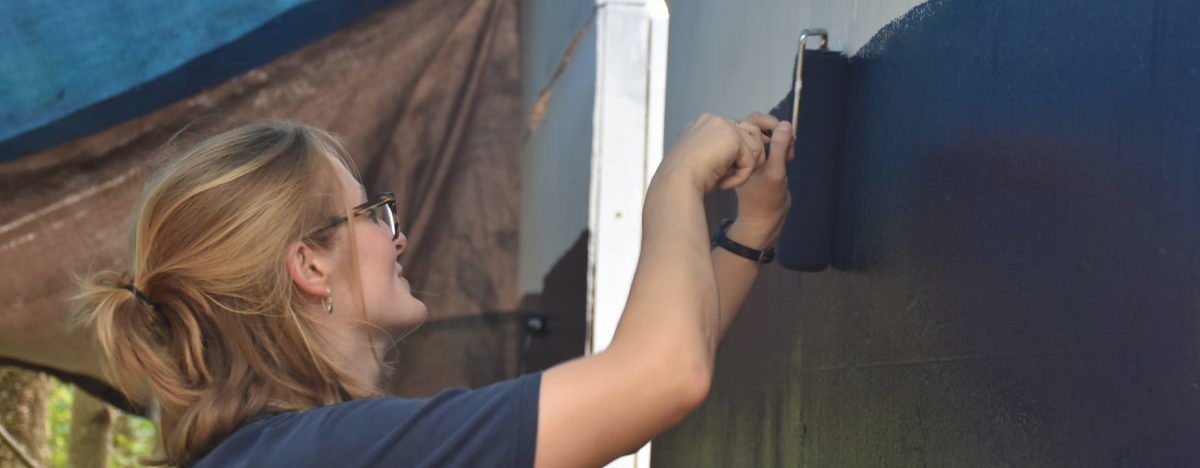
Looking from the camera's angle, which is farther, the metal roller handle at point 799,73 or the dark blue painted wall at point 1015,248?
the metal roller handle at point 799,73

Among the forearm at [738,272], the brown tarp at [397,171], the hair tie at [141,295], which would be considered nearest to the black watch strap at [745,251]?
the forearm at [738,272]

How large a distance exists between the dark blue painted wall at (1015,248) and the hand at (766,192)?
90 mm

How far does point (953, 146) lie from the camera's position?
1.16 meters

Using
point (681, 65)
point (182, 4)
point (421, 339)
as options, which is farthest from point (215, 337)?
point (421, 339)

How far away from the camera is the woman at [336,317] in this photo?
109 cm

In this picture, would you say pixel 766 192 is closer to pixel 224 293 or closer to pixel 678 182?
pixel 678 182

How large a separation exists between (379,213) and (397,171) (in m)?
2.84

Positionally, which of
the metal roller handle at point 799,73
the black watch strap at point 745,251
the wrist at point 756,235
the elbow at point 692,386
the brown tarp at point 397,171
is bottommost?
the brown tarp at point 397,171

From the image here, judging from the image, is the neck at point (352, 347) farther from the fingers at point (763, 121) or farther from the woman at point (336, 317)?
the fingers at point (763, 121)

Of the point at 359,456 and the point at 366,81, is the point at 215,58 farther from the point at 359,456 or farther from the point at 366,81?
the point at 359,456

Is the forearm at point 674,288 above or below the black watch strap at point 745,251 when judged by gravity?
above

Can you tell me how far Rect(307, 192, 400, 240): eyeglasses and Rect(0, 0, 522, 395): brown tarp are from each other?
222 cm

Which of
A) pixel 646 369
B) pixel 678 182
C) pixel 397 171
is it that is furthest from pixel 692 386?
pixel 397 171

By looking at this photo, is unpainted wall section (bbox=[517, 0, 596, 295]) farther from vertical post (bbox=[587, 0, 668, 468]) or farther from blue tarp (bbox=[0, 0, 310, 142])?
blue tarp (bbox=[0, 0, 310, 142])
